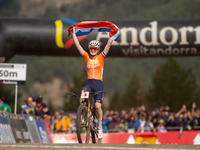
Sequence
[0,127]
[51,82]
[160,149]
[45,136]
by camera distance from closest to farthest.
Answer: [160,149], [0,127], [45,136], [51,82]

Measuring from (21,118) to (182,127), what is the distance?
271 inches

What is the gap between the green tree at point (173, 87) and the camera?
64188 millimetres

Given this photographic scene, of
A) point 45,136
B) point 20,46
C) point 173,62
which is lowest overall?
point 45,136

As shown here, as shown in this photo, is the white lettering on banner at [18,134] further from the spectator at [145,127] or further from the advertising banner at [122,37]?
the spectator at [145,127]

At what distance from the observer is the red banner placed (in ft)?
46.1

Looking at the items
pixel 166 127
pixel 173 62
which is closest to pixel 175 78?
pixel 173 62

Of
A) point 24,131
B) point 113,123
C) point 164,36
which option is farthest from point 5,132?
point 113,123

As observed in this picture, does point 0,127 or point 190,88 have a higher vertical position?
point 190,88

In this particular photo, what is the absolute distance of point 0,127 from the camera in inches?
343

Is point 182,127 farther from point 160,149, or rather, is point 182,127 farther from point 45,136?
point 160,149

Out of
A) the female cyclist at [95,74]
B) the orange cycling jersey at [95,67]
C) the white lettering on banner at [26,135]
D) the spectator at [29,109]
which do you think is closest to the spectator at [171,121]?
the spectator at [29,109]

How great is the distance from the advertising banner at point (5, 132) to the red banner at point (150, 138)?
5.84 meters

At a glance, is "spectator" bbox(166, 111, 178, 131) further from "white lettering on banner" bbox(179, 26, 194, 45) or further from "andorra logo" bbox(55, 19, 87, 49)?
"andorra logo" bbox(55, 19, 87, 49)

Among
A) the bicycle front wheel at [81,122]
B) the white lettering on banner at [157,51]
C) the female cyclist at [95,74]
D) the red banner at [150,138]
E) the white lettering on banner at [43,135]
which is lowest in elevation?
the red banner at [150,138]
